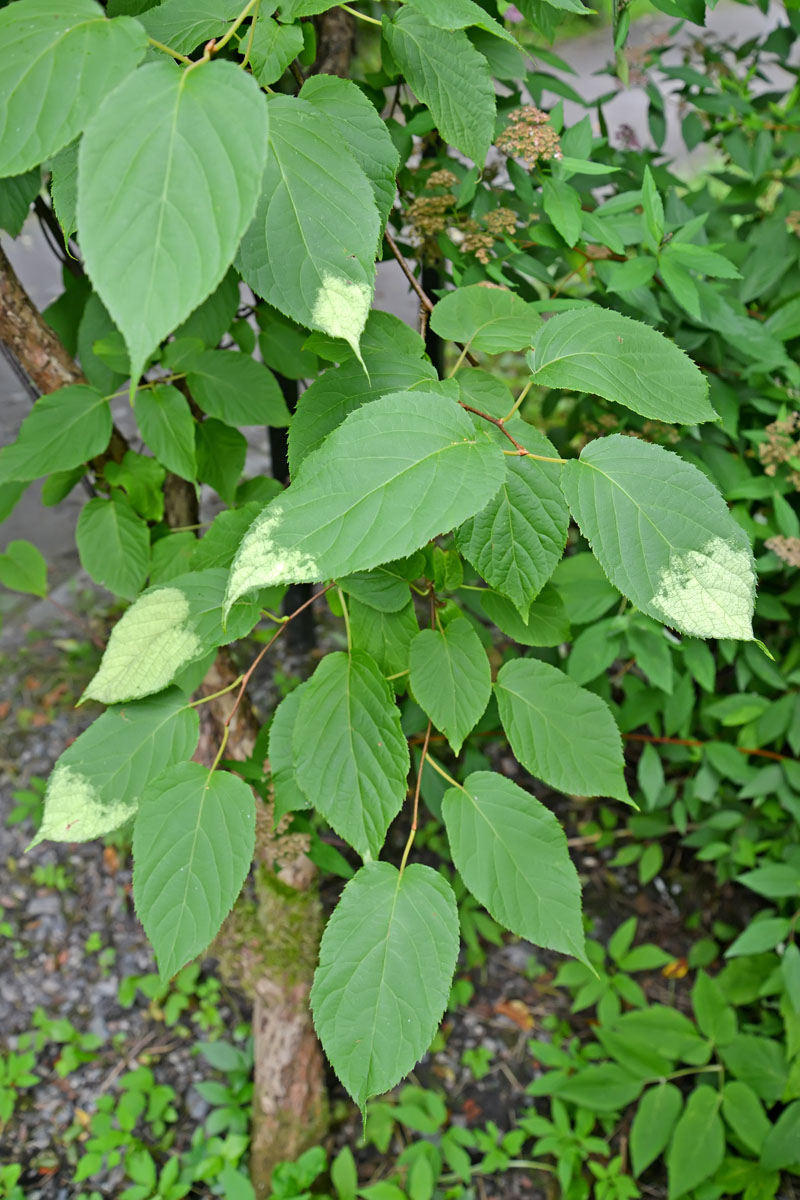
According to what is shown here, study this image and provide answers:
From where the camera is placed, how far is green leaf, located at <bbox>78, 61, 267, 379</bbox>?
0.47 meters

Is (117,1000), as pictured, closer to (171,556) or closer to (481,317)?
(171,556)

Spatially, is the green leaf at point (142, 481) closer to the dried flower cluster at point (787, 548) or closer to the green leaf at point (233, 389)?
the green leaf at point (233, 389)

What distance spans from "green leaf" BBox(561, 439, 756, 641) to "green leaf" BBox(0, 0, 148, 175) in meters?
0.42

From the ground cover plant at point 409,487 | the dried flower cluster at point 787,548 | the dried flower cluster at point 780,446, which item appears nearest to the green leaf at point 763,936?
the ground cover plant at point 409,487

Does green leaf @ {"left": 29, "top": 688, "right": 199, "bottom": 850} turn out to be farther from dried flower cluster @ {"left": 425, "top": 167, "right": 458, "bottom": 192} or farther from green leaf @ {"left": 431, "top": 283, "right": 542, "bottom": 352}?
dried flower cluster @ {"left": 425, "top": 167, "right": 458, "bottom": 192}

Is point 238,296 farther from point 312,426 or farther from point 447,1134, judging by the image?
point 447,1134

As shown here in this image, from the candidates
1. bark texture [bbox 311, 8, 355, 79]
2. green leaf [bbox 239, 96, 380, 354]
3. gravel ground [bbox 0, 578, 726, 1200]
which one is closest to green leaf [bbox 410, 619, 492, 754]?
green leaf [bbox 239, 96, 380, 354]

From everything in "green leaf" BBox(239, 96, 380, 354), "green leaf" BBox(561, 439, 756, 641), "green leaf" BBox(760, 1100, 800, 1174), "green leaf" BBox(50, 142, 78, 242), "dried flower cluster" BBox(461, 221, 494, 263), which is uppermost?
"green leaf" BBox(50, 142, 78, 242)

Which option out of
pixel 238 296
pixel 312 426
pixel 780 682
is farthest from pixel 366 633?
pixel 780 682

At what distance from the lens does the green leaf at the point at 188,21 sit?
2.18ft

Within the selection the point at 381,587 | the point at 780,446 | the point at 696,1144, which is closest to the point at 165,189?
the point at 381,587

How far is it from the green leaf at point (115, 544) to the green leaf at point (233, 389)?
0.20m

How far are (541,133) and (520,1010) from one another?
1.66 metres

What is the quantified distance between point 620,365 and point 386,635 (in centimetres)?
37
